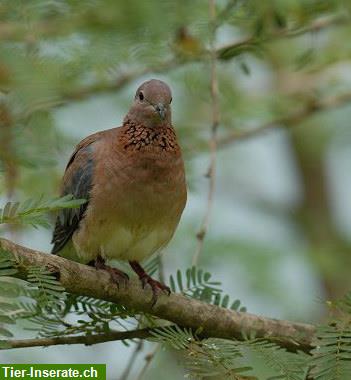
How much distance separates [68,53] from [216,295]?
4.60 feet

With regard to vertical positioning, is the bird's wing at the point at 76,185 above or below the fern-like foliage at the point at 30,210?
above

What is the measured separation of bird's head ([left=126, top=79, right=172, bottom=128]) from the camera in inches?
192

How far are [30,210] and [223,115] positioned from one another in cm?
379

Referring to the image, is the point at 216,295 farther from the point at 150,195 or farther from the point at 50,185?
the point at 50,185

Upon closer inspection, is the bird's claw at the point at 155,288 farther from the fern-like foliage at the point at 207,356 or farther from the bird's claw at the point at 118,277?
the fern-like foliage at the point at 207,356

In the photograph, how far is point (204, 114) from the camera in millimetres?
9133

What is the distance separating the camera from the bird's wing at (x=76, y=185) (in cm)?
486

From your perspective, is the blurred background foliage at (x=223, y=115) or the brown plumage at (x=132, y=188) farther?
the brown plumage at (x=132, y=188)

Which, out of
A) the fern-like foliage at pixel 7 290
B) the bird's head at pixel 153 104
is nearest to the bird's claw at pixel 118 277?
the fern-like foliage at pixel 7 290

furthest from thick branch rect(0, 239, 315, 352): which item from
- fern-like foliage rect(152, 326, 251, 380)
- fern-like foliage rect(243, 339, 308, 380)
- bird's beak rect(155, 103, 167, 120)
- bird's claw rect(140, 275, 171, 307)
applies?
bird's beak rect(155, 103, 167, 120)

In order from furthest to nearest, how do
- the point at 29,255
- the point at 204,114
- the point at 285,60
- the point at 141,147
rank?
the point at 204,114, the point at 285,60, the point at 141,147, the point at 29,255

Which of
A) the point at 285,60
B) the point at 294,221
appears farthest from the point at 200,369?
the point at 294,221

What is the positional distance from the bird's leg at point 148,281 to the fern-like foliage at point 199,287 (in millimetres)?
50

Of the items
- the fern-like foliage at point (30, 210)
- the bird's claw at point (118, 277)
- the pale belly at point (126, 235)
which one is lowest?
the fern-like foliage at point (30, 210)
